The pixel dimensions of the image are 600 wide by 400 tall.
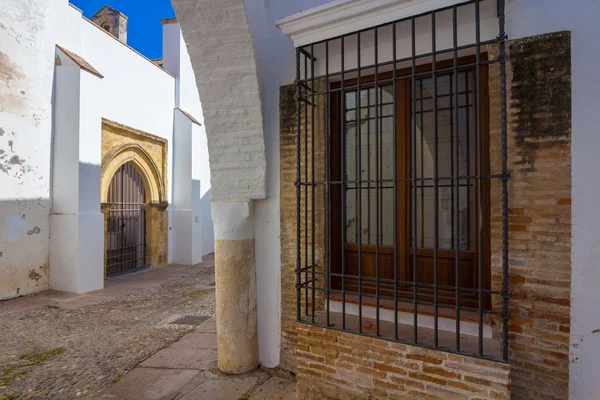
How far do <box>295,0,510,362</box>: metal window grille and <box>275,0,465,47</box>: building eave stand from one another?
6cm

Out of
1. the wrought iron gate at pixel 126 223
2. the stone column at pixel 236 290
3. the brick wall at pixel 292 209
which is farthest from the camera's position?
the wrought iron gate at pixel 126 223

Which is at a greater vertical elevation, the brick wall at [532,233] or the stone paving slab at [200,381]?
the brick wall at [532,233]

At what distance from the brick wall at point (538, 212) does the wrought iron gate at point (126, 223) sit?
8577 mm

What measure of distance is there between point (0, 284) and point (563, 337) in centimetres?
812

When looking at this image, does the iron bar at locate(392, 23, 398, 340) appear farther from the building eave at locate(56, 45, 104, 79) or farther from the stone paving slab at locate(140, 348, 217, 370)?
the building eave at locate(56, 45, 104, 79)

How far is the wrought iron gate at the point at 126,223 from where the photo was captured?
9.29 m

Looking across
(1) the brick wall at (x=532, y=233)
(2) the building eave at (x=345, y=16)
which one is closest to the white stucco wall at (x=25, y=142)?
(2) the building eave at (x=345, y=16)

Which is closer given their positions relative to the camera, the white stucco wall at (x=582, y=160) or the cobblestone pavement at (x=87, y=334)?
the white stucco wall at (x=582, y=160)

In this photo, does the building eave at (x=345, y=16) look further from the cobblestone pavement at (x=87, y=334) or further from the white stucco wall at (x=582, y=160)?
the cobblestone pavement at (x=87, y=334)

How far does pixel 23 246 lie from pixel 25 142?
192 centimetres

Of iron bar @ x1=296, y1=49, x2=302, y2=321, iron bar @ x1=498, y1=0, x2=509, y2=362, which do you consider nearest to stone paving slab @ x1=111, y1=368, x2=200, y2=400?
iron bar @ x1=296, y1=49, x2=302, y2=321

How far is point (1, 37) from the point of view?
257 inches

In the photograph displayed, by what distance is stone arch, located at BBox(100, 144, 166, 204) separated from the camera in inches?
336

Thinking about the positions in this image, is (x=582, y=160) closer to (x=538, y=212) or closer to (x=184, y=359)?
(x=538, y=212)
